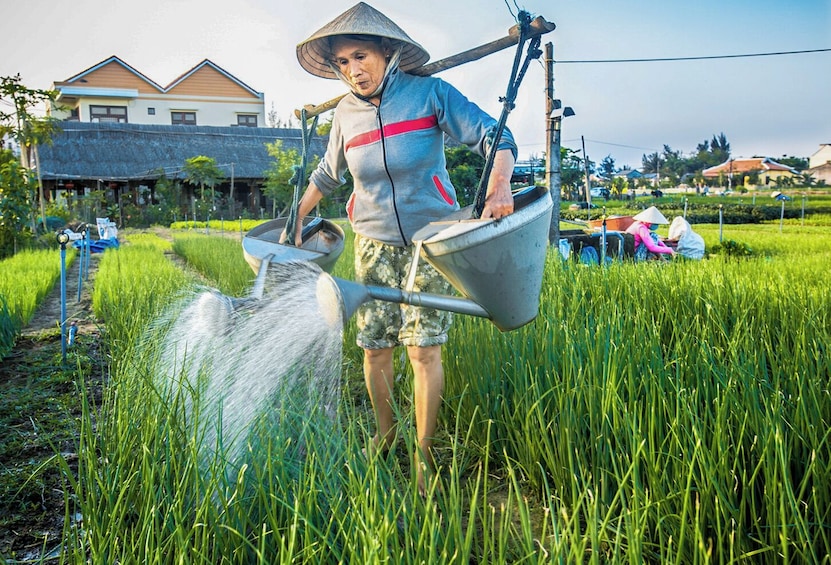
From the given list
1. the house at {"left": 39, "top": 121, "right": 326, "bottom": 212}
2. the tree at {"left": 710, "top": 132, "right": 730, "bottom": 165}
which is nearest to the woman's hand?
the house at {"left": 39, "top": 121, "right": 326, "bottom": 212}

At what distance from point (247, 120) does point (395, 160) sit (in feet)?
90.2

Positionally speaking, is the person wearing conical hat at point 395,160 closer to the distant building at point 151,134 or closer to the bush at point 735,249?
the bush at point 735,249

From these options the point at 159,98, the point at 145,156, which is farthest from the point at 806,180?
the point at 145,156

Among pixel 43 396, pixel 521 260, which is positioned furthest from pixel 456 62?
pixel 43 396

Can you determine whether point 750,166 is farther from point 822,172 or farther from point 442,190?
point 442,190

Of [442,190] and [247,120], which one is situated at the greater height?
[247,120]

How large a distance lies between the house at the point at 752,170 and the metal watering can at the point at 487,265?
167ft

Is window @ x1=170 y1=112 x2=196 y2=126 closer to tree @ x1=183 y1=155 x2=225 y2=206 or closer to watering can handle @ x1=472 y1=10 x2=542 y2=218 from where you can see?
tree @ x1=183 y1=155 x2=225 y2=206

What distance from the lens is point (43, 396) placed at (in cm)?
273

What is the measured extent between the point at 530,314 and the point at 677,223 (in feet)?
25.4

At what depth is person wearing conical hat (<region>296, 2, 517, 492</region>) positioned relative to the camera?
1.79 metres

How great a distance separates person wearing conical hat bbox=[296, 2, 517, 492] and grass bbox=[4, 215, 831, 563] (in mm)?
256

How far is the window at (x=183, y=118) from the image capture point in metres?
26.7

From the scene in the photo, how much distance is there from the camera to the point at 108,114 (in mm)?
25688
